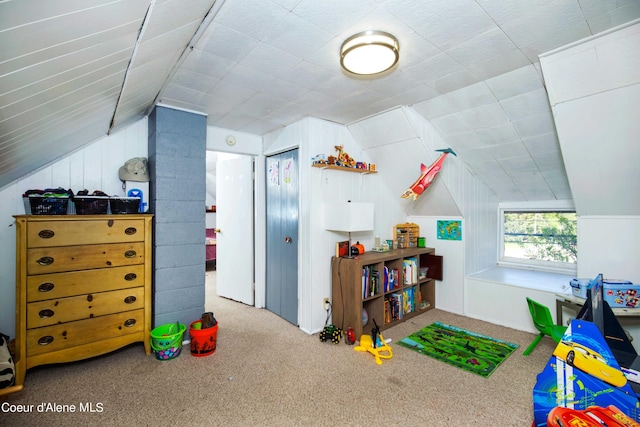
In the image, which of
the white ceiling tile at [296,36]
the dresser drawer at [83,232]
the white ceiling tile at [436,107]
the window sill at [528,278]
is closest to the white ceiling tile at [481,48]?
the white ceiling tile at [436,107]

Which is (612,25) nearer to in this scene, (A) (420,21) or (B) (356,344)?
(A) (420,21)

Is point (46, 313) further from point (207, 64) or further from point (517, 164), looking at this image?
point (517, 164)

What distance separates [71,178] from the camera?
2549 millimetres

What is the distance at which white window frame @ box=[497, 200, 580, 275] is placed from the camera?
344 centimetres

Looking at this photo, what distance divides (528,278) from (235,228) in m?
3.72

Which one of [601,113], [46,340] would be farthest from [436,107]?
[46,340]

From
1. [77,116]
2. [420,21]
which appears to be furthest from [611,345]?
[77,116]

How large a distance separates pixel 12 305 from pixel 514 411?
3922mm

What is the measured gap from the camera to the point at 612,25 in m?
1.64

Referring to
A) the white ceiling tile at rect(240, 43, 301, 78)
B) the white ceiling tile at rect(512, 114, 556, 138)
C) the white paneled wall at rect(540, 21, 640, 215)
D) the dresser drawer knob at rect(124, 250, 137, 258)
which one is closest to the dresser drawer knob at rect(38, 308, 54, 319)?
the dresser drawer knob at rect(124, 250, 137, 258)

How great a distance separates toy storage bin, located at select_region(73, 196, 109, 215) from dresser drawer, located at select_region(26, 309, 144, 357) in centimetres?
86

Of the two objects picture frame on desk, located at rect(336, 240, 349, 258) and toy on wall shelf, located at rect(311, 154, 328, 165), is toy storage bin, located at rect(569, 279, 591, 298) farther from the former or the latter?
toy on wall shelf, located at rect(311, 154, 328, 165)

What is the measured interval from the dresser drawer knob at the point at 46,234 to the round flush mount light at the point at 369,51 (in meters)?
2.43

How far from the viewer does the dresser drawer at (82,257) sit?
6.75 ft
